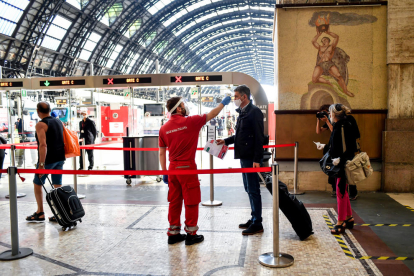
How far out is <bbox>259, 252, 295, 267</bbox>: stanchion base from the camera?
349 cm

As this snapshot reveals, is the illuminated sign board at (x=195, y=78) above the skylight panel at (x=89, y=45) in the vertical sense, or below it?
below

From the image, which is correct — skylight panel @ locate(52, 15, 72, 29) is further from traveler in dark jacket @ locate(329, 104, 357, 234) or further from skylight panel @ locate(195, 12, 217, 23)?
traveler in dark jacket @ locate(329, 104, 357, 234)

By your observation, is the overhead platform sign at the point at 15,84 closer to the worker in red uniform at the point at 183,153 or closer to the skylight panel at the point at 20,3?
the worker in red uniform at the point at 183,153

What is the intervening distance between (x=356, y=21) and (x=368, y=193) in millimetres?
3517

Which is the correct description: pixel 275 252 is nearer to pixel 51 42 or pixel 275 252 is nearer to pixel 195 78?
pixel 195 78

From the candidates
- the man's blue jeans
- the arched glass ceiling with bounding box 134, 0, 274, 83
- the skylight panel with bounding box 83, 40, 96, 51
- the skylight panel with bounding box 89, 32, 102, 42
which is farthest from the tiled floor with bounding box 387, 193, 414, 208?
the skylight panel with bounding box 83, 40, 96, 51

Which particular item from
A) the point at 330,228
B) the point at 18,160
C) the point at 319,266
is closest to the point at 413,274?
the point at 319,266

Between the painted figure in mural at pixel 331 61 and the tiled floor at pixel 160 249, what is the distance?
301 centimetres

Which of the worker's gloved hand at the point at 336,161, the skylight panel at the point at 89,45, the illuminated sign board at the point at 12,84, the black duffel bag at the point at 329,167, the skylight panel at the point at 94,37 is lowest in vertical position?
the black duffel bag at the point at 329,167

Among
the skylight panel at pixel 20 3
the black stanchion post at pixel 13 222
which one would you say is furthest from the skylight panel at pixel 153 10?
the black stanchion post at pixel 13 222

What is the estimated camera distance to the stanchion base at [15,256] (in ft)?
12.4

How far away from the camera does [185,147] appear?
4023 millimetres

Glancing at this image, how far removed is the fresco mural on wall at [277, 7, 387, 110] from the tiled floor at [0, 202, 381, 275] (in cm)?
281

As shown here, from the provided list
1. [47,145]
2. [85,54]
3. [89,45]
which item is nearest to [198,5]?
[89,45]
